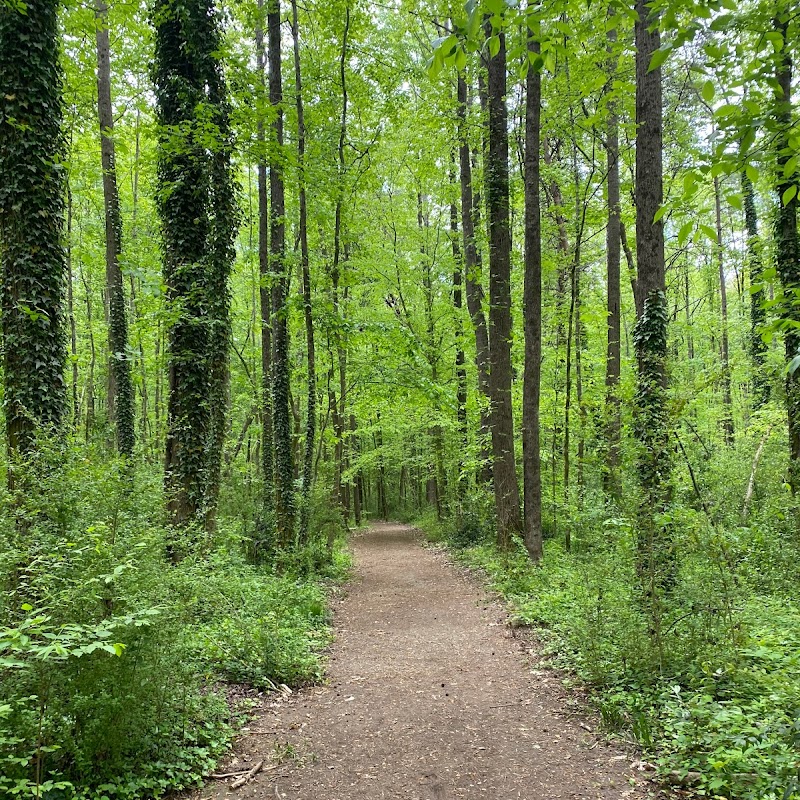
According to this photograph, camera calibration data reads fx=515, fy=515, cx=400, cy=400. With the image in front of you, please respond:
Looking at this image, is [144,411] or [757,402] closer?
[757,402]

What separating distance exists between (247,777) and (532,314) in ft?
26.4

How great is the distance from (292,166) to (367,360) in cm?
482

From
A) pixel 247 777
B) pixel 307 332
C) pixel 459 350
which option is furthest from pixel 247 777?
pixel 459 350

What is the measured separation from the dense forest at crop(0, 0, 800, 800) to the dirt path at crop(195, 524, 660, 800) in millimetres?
388

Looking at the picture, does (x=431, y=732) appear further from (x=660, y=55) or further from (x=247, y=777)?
(x=660, y=55)

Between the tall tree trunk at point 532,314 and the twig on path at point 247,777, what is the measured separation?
6671mm

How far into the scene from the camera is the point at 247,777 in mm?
3756

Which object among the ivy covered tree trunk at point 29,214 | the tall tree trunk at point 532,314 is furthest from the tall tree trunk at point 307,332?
the ivy covered tree trunk at point 29,214

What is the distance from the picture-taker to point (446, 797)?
358 centimetres

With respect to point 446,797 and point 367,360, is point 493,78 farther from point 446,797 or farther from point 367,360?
point 446,797

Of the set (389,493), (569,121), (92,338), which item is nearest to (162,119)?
(569,121)

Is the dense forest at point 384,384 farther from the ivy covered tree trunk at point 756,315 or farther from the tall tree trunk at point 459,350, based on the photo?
the ivy covered tree trunk at point 756,315

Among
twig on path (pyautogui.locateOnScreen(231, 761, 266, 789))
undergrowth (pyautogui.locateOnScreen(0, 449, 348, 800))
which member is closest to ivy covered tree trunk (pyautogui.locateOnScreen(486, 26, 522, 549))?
undergrowth (pyautogui.locateOnScreen(0, 449, 348, 800))

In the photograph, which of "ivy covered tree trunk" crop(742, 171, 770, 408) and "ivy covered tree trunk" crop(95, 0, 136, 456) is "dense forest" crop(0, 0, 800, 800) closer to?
"ivy covered tree trunk" crop(95, 0, 136, 456)
